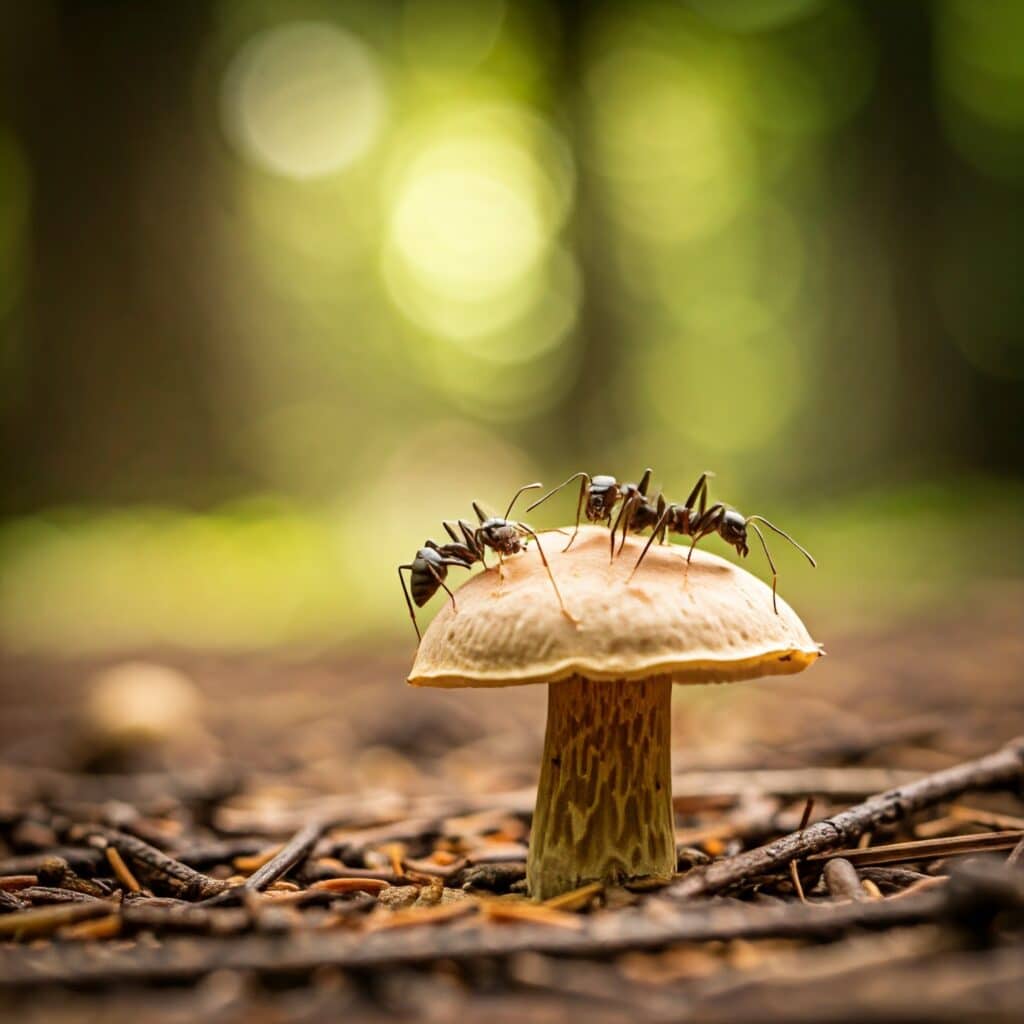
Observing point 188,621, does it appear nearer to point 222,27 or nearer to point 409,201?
point 222,27

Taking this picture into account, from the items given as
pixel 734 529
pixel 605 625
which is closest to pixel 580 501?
pixel 734 529

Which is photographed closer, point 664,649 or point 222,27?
point 664,649

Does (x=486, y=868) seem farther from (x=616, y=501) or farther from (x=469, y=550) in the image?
(x=616, y=501)

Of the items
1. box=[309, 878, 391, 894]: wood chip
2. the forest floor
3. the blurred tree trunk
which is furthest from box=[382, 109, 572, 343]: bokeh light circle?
box=[309, 878, 391, 894]: wood chip

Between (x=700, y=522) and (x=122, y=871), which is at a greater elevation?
(x=700, y=522)

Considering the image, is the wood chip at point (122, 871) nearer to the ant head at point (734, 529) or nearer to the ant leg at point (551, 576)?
the ant leg at point (551, 576)

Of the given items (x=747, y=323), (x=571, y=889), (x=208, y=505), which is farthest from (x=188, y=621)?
(x=747, y=323)

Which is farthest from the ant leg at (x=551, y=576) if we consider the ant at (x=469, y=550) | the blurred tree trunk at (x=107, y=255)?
the blurred tree trunk at (x=107, y=255)
